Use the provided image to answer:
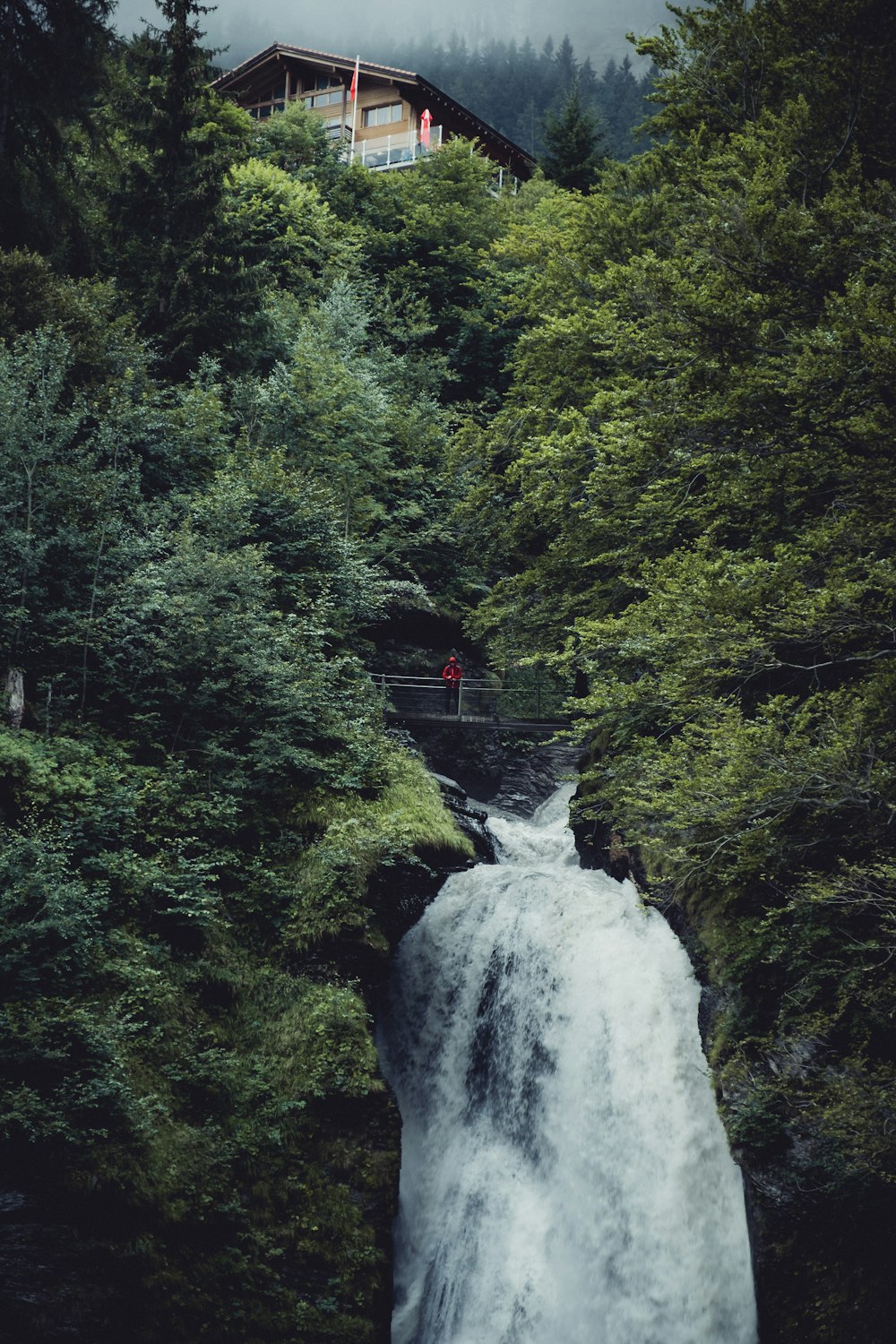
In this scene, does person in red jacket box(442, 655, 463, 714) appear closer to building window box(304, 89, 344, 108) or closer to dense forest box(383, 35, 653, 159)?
building window box(304, 89, 344, 108)

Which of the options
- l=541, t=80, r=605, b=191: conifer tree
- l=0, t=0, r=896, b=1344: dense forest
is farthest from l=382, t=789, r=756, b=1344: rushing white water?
l=541, t=80, r=605, b=191: conifer tree

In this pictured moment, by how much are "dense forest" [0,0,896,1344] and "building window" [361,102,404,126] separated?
26.4 meters

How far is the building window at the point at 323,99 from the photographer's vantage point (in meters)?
44.1

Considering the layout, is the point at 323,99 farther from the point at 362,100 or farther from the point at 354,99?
the point at 354,99

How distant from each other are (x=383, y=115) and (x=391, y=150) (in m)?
2.71

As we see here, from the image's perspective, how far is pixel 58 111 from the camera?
686 inches

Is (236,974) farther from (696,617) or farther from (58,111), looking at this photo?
(58,111)

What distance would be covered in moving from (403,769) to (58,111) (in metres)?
14.4

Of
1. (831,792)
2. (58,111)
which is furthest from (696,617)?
(58,111)

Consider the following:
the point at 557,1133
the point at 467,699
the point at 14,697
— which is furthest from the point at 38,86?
the point at 557,1133

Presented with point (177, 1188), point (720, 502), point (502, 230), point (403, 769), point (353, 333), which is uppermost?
point (502, 230)

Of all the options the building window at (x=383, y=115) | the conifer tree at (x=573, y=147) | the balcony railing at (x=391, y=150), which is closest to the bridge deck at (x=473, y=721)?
the conifer tree at (x=573, y=147)

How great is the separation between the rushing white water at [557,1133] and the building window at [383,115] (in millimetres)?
41341

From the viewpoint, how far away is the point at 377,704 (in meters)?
15.7
